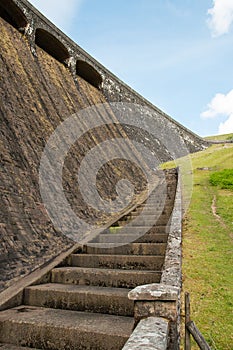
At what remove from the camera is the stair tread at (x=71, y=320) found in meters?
2.65

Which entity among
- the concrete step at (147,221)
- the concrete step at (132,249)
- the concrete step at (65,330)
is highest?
the concrete step at (147,221)

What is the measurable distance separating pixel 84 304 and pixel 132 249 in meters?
1.56

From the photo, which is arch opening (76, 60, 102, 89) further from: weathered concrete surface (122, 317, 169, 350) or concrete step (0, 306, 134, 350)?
weathered concrete surface (122, 317, 169, 350)

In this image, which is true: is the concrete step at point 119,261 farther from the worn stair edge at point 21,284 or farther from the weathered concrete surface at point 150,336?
the weathered concrete surface at point 150,336

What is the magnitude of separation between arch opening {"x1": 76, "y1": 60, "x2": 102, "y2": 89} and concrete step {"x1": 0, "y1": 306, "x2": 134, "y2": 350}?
43.9 feet

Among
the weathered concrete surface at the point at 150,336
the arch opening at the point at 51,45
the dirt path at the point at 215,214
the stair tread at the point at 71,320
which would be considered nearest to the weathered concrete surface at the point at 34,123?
the arch opening at the point at 51,45

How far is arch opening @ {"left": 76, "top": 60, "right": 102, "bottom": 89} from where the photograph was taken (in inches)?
582

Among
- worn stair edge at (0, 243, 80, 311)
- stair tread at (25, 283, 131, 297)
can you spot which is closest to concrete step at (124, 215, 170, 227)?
worn stair edge at (0, 243, 80, 311)

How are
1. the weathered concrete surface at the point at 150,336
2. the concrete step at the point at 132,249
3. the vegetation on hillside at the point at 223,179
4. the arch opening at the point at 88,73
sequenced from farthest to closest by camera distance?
the arch opening at the point at 88,73 → the vegetation on hillside at the point at 223,179 → the concrete step at the point at 132,249 → the weathered concrete surface at the point at 150,336

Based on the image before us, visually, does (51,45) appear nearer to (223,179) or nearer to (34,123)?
(34,123)

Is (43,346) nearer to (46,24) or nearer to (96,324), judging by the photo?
(96,324)

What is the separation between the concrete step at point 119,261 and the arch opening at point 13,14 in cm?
920

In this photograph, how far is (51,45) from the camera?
12.6m

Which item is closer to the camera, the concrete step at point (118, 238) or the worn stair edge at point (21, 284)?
the worn stair edge at point (21, 284)
